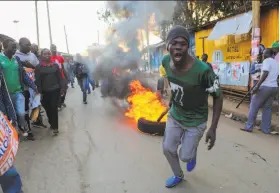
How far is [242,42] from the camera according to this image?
9.91 m

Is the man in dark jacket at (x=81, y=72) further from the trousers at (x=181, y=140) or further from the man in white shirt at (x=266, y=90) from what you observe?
the trousers at (x=181, y=140)

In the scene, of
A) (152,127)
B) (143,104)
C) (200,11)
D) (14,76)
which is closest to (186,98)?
(152,127)

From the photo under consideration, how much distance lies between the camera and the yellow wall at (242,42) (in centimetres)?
854

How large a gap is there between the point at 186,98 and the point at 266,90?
3417 mm

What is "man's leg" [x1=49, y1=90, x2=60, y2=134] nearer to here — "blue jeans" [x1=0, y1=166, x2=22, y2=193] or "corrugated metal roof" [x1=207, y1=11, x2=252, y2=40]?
"blue jeans" [x1=0, y1=166, x2=22, y2=193]

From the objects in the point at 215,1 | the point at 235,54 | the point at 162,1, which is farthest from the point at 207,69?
the point at 215,1

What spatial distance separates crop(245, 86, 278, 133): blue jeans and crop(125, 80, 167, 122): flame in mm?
1920

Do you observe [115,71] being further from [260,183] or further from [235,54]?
[260,183]

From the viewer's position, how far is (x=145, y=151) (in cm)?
463

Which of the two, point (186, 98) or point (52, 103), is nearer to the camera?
point (186, 98)

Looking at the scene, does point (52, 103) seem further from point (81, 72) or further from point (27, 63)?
point (81, 72)

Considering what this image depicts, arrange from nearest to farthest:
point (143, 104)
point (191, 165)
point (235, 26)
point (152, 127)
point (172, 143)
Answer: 1. point (172, 143)
2. point (191, 165)
3. point (152, 127)
4. point (143, 104)
5. point (235, 26)

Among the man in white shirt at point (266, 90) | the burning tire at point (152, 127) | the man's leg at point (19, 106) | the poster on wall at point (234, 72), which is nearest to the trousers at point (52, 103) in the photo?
Result: the man's leg at point (19, 106)

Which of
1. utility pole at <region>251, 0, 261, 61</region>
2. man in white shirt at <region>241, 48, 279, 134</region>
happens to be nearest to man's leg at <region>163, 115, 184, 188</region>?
man in white shirt at <region>241, 48, 279, 134</region>
